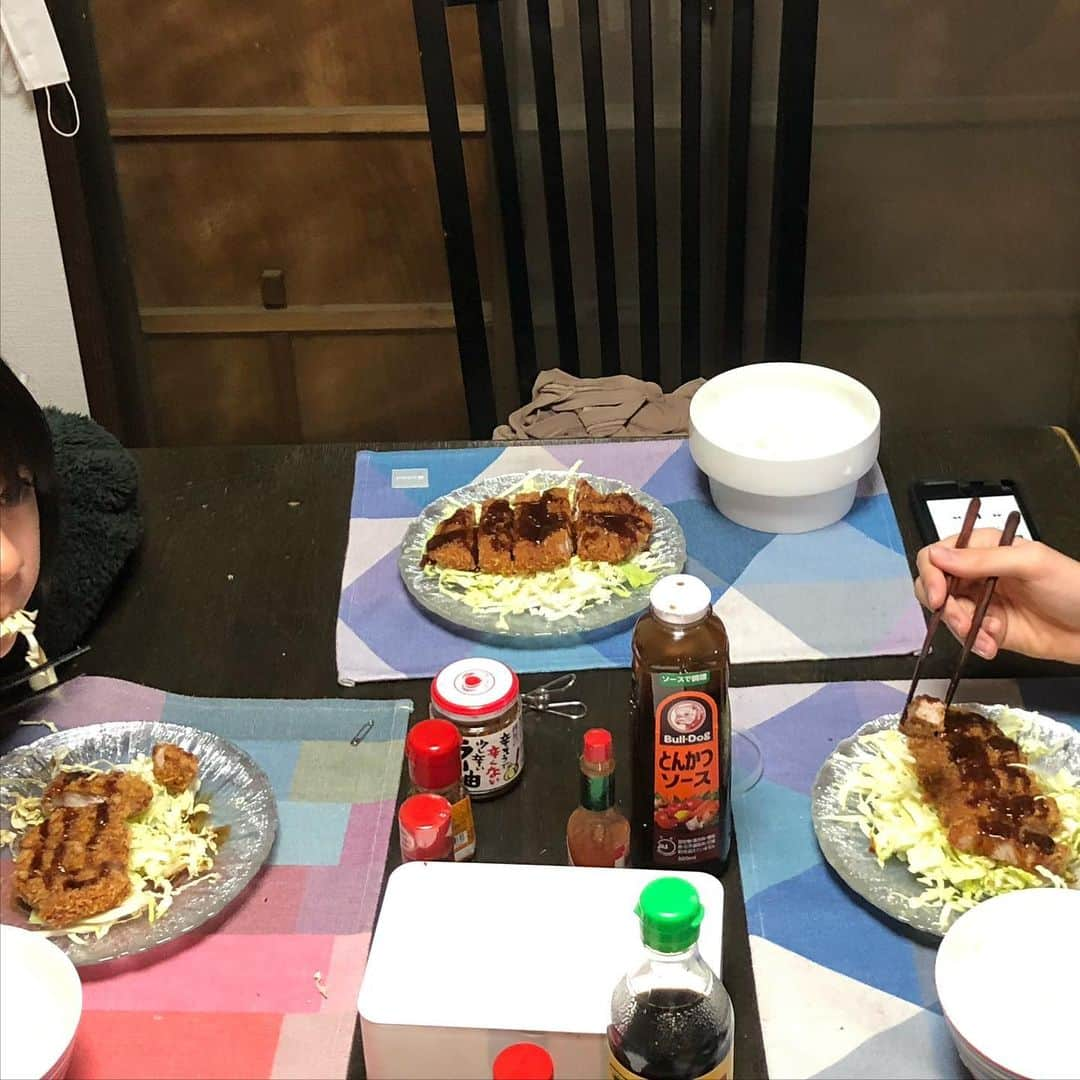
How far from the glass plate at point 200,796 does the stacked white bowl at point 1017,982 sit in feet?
1.74

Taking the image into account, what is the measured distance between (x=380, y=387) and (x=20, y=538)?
5.62 ft

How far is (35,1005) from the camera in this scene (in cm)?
89

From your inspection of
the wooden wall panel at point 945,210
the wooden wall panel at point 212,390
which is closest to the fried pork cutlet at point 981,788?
the wooden wall panel at point 945,210

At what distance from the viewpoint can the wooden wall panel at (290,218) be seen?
257 centimetres

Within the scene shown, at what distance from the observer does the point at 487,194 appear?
2588 mm

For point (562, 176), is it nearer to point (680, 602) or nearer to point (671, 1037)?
point (680, 602)

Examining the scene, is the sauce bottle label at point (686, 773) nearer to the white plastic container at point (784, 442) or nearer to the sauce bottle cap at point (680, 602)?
the sauce bottle cap at point (680, 602)

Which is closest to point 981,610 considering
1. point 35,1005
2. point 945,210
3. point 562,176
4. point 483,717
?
point 483,717

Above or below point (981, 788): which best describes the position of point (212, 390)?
below

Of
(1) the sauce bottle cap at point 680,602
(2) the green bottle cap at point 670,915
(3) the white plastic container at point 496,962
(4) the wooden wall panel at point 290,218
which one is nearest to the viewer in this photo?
(2) the green bottle cap at point 670,915

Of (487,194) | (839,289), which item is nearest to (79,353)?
(487,194)

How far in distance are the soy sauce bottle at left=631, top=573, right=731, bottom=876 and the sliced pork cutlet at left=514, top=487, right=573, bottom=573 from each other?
391mm

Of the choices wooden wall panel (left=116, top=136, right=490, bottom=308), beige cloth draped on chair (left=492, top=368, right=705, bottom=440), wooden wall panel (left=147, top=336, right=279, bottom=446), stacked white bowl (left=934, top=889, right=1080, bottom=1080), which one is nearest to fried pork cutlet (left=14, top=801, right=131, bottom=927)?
stacked white bowl (left=934, top=889, right=1080, bottom=1080)

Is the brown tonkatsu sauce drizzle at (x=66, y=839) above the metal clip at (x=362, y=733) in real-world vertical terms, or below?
above
